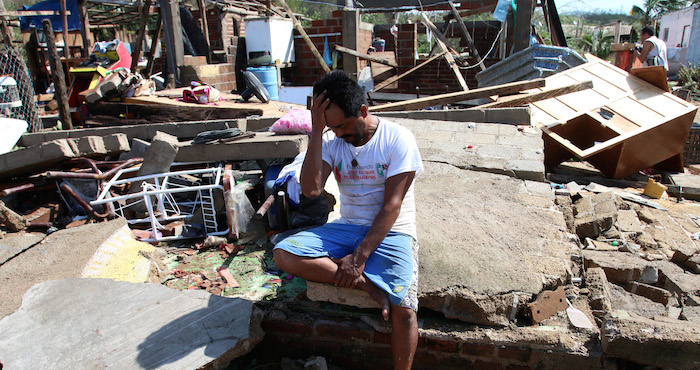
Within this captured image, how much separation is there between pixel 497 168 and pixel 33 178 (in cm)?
520

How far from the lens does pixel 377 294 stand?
238 centimetres

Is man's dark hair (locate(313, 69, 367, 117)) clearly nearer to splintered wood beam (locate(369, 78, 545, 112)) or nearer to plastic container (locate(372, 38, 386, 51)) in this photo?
splintered wood beam (locate(369, 78, 545, 112))

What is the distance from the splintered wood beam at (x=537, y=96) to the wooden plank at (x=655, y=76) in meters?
0.87

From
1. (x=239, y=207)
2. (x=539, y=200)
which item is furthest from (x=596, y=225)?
(x=239, y=207)

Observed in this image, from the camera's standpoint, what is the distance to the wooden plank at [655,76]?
22.0 feet

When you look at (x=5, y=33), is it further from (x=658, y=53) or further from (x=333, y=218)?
(x=658, y=53)

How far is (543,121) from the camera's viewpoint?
6.16 metres

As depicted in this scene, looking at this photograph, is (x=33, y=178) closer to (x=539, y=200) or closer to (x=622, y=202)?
(x=539, y=200)

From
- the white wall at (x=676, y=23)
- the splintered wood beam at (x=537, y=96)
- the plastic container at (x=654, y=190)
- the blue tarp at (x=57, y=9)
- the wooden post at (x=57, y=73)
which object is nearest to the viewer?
the plastic container at (x=654, y=190)

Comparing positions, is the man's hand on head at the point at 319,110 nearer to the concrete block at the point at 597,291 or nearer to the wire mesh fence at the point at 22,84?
the concrete block at the point at 597,291

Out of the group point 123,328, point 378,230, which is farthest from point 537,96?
point 123,328

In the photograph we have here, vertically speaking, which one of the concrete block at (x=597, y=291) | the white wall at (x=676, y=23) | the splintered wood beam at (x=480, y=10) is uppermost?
the white wall at (x=676, y=23)

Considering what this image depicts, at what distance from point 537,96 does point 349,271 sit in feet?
17.1

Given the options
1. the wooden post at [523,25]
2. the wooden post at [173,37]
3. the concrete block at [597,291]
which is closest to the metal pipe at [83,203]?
the concrete block at [597,291]
